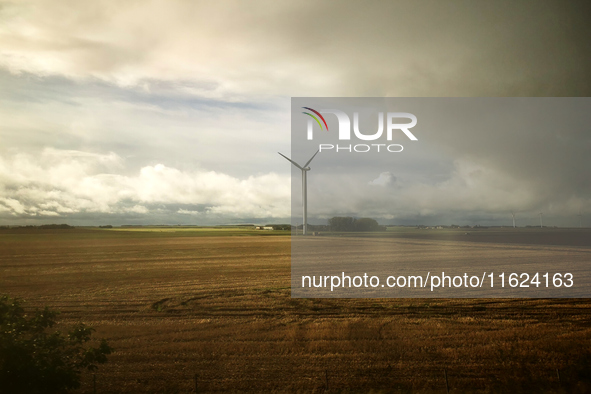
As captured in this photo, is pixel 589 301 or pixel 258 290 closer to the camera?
pixel 589 301

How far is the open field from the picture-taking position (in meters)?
15.9

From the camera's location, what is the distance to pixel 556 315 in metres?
25.2

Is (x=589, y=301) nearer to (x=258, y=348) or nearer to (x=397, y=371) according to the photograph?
(x=397, y=371)

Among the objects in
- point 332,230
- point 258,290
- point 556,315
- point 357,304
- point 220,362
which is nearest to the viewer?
point 220,362

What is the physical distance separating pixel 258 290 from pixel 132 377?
1799cm

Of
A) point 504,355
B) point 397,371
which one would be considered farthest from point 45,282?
point 504,355

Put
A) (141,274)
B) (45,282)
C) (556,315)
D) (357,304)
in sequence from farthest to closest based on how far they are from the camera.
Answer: (141,274) < (45,282) < (357,304) < (556,315)
